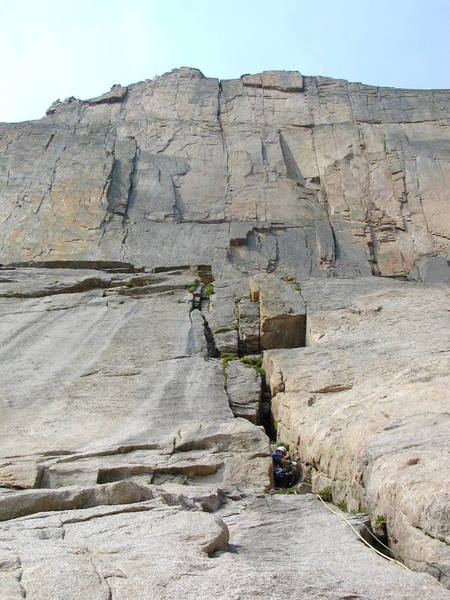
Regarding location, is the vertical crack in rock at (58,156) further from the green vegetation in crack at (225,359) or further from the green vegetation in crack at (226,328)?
the green vegetation in crack at (225,359)

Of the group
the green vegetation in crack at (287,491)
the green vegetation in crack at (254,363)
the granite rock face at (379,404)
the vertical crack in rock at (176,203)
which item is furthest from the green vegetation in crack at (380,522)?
the vertical crack in rock at (176,203)

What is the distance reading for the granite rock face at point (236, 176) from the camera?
26.8m

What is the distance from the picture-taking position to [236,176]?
3070 centimetres

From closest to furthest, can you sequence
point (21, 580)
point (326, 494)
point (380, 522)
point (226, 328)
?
1. point (21, 580)
2. point (380, 522)
3. point (326, 494)
4. point (226, 328)

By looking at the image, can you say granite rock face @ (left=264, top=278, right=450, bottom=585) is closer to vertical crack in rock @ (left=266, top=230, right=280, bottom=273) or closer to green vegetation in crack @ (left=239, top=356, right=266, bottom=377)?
green vegetation in crack @ (left=239, top=356, right=266, bottom=377)

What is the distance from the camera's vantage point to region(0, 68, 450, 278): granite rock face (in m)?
26.8

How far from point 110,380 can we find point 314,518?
6030 mm

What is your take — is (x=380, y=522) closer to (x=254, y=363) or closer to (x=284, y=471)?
(x=284, y=471)

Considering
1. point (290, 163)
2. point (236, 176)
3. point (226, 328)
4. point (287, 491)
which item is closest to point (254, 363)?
point (226, 328)

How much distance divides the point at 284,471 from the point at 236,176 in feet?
77.2

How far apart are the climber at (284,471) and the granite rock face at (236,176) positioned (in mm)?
16247

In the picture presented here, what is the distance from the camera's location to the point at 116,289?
18156 millimetres

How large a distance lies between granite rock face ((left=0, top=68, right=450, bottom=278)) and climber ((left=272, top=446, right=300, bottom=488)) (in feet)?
53.3

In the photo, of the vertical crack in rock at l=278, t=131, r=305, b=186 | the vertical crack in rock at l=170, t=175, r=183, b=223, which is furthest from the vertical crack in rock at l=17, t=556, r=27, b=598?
the vertical crack in rock at l=278, t=131, r=305, b=186
